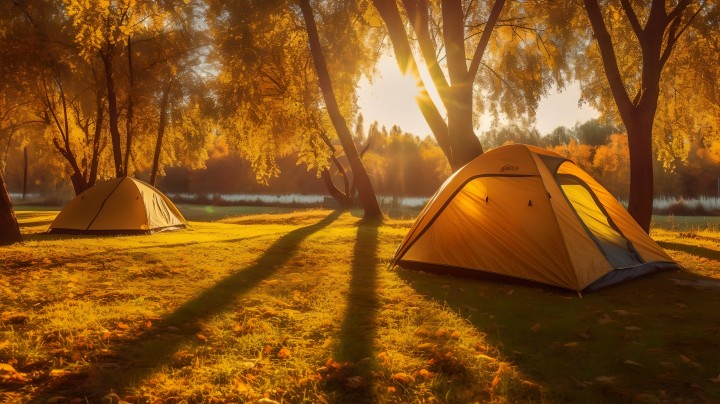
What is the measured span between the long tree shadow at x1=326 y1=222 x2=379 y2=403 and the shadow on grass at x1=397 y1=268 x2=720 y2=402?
87 cm

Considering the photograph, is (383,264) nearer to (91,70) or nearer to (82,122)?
(91,70)

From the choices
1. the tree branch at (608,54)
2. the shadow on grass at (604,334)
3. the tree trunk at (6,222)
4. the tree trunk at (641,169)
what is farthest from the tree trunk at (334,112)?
the shadow on grass at (604,334)

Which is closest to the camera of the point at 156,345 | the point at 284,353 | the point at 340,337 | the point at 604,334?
the point at 284,353

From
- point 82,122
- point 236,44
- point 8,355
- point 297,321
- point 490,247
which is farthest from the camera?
point 82,122

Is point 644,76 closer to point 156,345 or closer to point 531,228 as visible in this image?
point 531,228

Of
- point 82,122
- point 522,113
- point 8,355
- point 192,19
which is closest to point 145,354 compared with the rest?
point 8,355

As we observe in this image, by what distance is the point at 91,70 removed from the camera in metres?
25.7

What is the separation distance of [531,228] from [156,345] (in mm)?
5474

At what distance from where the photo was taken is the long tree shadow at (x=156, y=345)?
385cm

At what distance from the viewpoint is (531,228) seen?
7.62 metres

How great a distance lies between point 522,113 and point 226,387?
16.0 meters

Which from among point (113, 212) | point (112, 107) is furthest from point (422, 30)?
point (112, 107)

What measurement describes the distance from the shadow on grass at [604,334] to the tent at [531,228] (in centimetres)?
30

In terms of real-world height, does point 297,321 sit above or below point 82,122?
below
